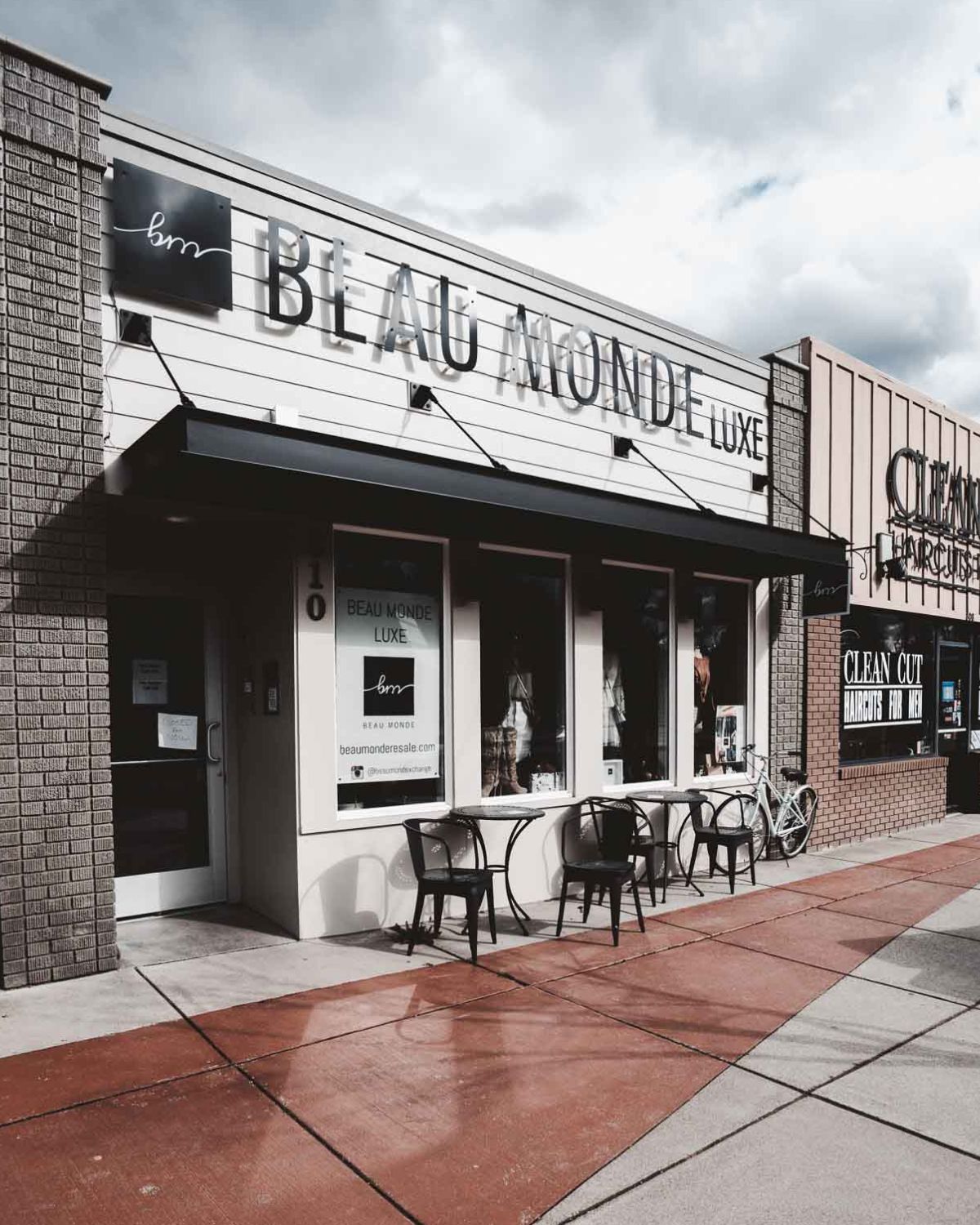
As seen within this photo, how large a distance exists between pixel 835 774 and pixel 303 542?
21.9 feet

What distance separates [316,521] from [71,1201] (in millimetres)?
3983

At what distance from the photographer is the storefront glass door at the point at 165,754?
630cm

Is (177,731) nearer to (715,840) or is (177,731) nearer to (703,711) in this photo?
(715,840)

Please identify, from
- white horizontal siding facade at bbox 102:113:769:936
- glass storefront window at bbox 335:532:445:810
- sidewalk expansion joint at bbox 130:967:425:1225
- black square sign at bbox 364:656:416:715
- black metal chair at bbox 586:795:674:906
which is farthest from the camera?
black metal chair at bbox 586:795:674:906

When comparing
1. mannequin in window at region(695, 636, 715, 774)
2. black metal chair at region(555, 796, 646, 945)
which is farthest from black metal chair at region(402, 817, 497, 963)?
mannequin in window at region(695, 636, 715, 774)

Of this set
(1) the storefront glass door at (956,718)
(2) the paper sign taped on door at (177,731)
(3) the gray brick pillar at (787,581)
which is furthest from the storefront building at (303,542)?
(1) the storefront glass door at (956,718)

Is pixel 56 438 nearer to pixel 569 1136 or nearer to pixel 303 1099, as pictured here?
pixel 303 1099

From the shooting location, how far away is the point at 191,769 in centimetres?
663

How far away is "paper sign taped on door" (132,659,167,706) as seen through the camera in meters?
6.38

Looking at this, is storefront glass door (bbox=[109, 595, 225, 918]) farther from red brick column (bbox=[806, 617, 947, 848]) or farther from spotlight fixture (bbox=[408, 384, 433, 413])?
red brick column (bbox=[806, 617, 947, 848])

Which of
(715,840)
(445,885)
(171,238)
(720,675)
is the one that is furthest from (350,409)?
(720,675)

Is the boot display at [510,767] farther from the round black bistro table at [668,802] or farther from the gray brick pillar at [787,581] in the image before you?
the gray brick pillar at [787,581]

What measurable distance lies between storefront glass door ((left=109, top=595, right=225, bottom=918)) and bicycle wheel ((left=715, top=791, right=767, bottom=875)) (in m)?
4.64

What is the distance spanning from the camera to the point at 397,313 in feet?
21.5
